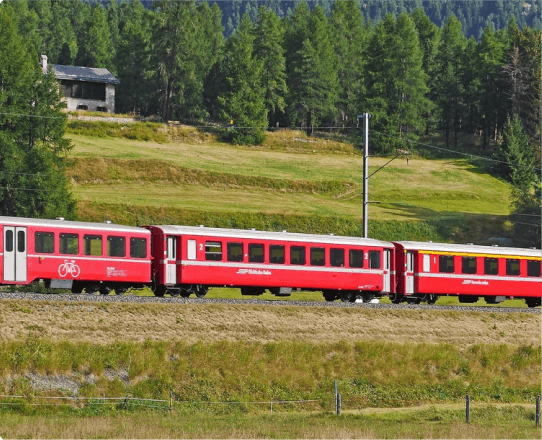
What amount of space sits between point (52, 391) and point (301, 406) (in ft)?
28.3

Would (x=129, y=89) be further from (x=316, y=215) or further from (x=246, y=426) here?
(x=246, y=426)

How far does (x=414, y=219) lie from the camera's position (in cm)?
7962

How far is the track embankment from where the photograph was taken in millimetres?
32781

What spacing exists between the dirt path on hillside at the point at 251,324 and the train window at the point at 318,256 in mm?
3452

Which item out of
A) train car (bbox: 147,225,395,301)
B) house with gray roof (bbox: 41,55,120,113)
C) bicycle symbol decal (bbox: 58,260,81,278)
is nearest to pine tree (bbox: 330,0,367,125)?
house with gray roof (bbox: 41,55,120,113)

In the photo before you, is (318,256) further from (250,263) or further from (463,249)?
(463,249)

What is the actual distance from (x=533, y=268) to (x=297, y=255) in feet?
46.9

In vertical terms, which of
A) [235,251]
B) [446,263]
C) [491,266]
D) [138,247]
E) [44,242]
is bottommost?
[491,266]

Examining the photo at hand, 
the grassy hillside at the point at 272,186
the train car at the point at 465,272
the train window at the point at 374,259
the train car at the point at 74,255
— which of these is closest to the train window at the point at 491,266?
the train car at the point at 465,272

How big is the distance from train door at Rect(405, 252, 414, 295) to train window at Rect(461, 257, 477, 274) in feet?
9.61

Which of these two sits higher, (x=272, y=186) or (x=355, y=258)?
(x=272, y=186)

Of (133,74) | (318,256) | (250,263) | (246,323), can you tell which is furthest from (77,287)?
(133,74)

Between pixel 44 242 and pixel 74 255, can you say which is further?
pixel 74 255

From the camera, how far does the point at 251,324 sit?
3678 centimetres
